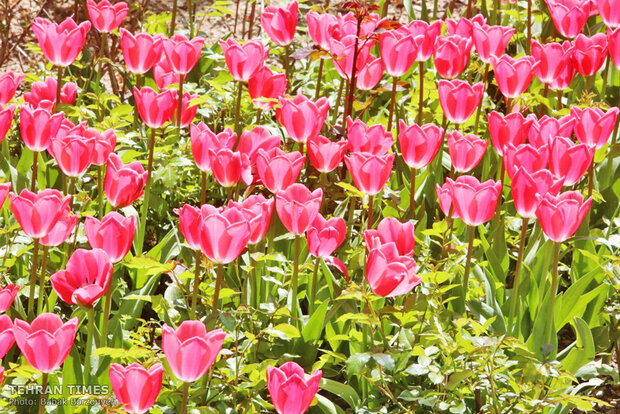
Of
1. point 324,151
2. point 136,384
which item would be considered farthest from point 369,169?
point 136,384

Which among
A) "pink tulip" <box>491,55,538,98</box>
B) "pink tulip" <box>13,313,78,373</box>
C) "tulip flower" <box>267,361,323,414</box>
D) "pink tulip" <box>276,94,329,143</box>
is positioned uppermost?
"pink tulip" <box>491,55,538,98</box>

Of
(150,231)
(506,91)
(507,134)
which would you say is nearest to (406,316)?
(507,134)

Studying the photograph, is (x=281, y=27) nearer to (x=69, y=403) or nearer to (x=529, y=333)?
(x=529, y=333)

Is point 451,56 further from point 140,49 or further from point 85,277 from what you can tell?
point 85,277

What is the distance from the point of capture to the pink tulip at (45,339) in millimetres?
1621

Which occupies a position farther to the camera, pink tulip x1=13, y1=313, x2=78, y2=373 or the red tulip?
the red tulip

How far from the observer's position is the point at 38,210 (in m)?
1.92

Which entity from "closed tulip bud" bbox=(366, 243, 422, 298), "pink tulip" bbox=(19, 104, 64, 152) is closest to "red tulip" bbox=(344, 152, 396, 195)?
"closed tulip bud" bbox=(366, 243, 422, 298)

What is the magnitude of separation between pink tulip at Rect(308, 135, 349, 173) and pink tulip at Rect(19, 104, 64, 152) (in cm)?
70

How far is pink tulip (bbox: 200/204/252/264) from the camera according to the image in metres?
1.79

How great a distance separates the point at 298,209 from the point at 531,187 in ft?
1.83

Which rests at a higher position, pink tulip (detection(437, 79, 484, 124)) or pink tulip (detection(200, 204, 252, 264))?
pink tulip (detection(437, 79, 484, 124))

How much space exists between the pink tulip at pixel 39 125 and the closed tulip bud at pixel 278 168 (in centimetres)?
62

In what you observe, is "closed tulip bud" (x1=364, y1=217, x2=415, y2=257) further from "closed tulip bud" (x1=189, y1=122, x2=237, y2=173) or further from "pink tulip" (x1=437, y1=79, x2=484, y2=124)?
"pink tulip" (x1=437, y1=79, x2=484, y2=124)
